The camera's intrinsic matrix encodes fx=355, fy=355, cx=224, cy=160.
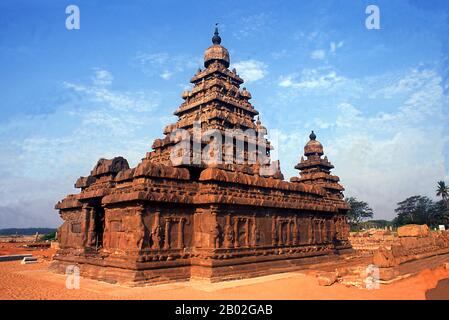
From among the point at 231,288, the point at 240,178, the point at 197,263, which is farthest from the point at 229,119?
the point at 231,288

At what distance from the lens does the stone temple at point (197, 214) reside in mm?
15789

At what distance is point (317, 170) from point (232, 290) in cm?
2200

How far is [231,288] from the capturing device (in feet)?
46.8

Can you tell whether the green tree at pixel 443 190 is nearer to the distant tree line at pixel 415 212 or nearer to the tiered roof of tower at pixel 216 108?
the distant tree line at pixel 415 212

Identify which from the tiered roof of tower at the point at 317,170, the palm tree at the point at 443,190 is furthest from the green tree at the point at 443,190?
the tiered roof of tower at the point at 317,170

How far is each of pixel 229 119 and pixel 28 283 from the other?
16941 mm

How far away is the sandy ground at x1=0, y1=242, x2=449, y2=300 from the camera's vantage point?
40.4 feet

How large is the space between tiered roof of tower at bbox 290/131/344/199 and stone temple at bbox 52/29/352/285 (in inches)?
276

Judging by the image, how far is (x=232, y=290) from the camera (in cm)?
1375

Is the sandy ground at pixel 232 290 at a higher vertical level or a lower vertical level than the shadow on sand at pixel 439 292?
lower

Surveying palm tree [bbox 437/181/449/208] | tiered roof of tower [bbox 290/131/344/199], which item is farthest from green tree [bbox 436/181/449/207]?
tiered roof of tower [bbox 290/131/344/199]

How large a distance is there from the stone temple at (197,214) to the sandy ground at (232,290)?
1.01 meters

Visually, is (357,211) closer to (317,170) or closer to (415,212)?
(415,212)

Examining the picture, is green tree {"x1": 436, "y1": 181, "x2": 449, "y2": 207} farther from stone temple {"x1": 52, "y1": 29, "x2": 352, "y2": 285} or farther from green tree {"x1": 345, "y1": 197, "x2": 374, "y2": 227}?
stone temple {"x1": 52, "y1": 29, "x2": 352, "y2": 285}
